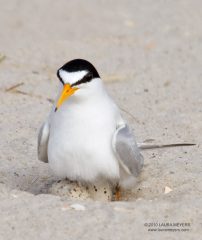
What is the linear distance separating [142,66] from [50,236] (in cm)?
393

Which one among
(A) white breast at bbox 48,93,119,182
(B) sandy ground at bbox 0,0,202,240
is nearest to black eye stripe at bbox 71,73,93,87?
(A) white breast at bbox 48,93,119,182

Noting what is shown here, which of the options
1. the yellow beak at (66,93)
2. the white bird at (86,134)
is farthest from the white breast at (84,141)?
the yellow beak at (66,93)

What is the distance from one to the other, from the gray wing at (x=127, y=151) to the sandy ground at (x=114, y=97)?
0.80 feet

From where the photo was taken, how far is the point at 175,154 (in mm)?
5273

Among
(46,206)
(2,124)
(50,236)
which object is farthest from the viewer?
(2,124)

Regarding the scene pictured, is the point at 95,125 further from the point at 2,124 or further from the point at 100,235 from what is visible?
the point at 2,124

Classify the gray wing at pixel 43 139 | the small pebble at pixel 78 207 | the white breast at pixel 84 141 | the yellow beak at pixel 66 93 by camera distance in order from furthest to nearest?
the gray wing at pixel 43 139 < the white breast at pixel 84 141 < the yellow beak at pixel 66 93 < the small pebble at pixel 78 207

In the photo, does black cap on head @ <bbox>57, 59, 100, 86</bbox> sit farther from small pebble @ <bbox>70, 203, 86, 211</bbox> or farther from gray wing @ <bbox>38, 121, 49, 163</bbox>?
small pebble @ <bbox>70, 203, 86, 211</bbox>

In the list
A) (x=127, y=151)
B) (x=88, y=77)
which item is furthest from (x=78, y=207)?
(x=88, y=77)

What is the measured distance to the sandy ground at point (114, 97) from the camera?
4055 mm

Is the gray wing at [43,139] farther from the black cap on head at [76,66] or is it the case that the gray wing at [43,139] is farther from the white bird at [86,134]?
the black cap on head at [76,66]

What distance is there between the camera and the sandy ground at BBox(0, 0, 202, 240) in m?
4.05

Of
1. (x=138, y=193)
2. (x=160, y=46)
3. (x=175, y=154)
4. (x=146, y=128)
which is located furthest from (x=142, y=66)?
(x=138, y=193)

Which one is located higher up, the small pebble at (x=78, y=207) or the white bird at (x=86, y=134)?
the white bird at (x=86, y=134)
